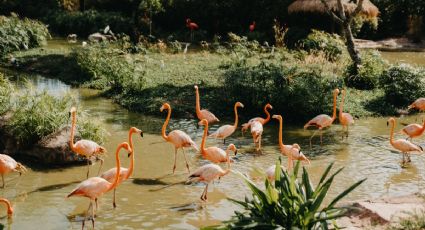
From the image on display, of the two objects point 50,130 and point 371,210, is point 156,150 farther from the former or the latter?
point 371,210

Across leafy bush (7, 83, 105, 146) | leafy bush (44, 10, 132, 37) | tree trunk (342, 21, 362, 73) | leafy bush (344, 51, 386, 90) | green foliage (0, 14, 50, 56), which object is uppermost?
leafy bush (44, 10, 132, 37)

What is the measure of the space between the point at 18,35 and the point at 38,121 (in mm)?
13264

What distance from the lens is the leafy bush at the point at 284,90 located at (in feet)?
40.7

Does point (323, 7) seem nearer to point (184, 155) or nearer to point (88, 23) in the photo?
point (88, 23)

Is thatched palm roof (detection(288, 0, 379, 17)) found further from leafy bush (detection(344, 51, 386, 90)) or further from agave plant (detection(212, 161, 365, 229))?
agave plant (detection(212, 161, 365, 229))

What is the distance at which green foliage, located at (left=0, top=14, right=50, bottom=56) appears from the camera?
20.7m

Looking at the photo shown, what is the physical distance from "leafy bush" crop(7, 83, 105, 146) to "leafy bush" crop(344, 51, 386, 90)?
7.80 m

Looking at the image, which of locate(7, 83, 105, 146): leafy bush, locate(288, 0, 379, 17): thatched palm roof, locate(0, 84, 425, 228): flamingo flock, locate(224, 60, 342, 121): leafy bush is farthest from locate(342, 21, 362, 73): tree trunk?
locate(288, 0, 379, 17): thatched palm roof

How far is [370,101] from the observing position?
44.7ft

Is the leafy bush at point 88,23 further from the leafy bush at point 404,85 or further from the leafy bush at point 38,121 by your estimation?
the leafy bush at point 38,121

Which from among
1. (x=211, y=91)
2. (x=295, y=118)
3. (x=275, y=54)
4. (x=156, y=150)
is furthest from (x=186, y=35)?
(x=156, y=150)

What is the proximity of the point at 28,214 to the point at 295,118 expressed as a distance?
6913 mm

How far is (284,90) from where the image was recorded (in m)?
12.4

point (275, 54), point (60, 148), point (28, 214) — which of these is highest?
point (275, 54)
